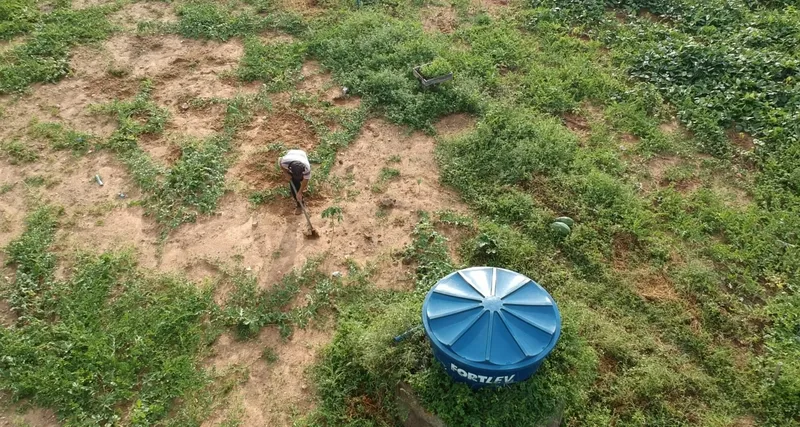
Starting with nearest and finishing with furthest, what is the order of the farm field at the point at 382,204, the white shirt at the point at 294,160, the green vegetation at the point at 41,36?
the farm field at the point at 382,204, the white shirt at the point at 294,160, the green vegetation at the point at 41,36

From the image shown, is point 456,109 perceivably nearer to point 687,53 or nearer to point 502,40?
point 502,40

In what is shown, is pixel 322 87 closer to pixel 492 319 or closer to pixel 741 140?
pixel 492 319

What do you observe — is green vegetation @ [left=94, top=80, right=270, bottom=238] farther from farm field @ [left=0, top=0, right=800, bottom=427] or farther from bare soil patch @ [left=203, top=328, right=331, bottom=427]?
bare soil patch @ [left=203, top=328, right=331, bottom=427]

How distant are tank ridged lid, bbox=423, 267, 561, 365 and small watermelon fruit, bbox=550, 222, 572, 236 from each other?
1681mm

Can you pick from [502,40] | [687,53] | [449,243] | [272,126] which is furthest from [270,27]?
[687,53]

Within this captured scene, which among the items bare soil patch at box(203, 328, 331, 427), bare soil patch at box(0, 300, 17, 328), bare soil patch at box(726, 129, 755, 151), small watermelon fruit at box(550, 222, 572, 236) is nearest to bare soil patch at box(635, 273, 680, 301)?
small watermelon fruit at box(550, 222, 572, 236)

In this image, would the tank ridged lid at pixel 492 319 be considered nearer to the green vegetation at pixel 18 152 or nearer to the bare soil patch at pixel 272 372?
the bare soil patch at pixel 272 372

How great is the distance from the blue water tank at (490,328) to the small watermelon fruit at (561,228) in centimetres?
170

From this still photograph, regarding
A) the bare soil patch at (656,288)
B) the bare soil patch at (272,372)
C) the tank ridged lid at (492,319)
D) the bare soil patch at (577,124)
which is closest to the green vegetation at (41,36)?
the bare soil patch at (272,372)

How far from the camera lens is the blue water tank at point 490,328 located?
324 cm

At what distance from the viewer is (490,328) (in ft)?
10.8

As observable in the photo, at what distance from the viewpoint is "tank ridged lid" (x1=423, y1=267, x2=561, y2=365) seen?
3252mm

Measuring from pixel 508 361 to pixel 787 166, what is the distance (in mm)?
4513

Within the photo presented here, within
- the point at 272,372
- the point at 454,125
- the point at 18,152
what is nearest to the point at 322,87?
the point at 454,125
